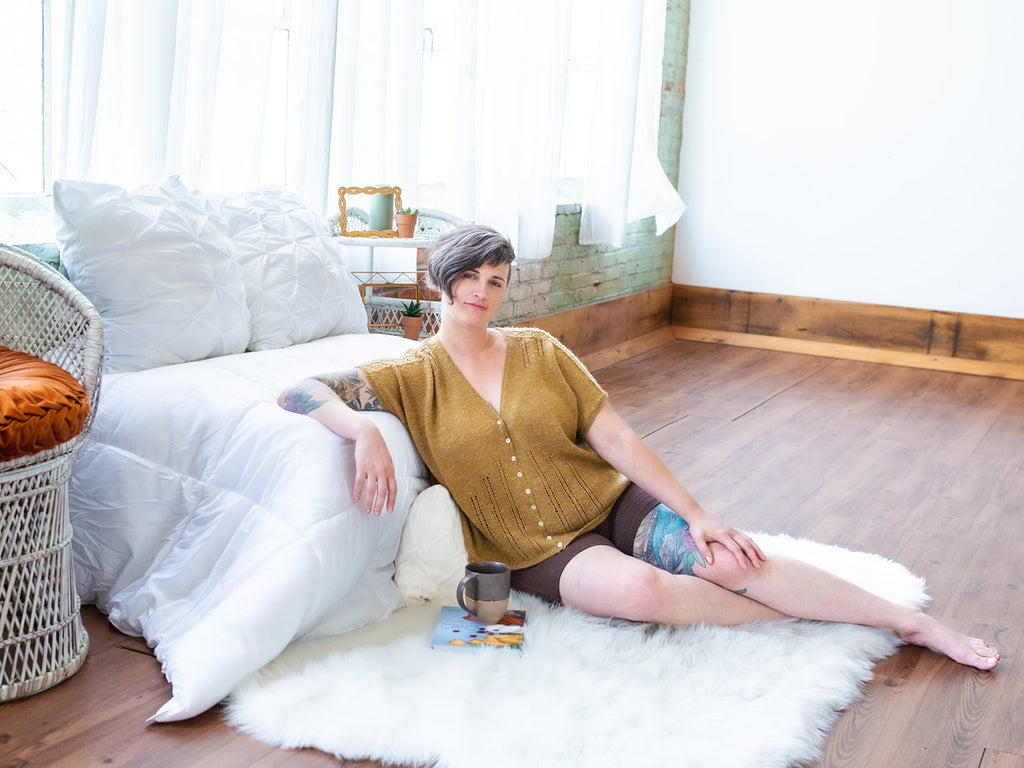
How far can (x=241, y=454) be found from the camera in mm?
2012

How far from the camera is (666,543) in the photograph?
2.07m

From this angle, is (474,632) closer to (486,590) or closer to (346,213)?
(486,590)

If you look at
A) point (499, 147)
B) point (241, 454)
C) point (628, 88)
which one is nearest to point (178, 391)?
point (241, 454)

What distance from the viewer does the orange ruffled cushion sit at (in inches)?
65.1

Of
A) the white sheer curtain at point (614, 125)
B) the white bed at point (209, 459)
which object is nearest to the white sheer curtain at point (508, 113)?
the white sheer curtain at point (614, 125)

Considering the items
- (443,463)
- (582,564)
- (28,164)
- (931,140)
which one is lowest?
(582,564)

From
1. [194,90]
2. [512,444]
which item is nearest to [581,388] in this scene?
[512,444]

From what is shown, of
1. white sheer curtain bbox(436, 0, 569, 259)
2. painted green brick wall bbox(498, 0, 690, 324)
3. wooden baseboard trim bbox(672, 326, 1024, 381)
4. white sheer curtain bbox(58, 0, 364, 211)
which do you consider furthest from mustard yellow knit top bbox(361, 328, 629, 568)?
wooden baseboard trim bbox(672, 326, 1024, 381)

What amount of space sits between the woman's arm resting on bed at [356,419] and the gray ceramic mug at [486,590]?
0.64 feet

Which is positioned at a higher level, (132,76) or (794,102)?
(794,102)

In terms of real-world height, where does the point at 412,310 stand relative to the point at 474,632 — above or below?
above

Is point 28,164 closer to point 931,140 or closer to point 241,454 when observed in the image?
point 241,454

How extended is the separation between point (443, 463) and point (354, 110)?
1.53 m

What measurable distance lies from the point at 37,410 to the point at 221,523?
0.44 metres
